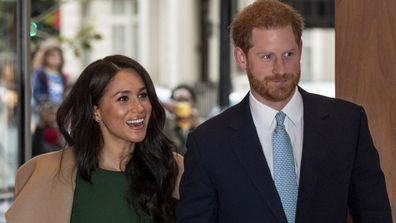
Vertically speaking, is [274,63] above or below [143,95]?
above

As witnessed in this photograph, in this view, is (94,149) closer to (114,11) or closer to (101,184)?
(101,184)

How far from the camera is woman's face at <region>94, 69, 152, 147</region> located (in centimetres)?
348

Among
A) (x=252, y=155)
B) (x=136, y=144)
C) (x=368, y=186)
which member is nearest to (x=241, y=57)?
(x=252, y=155)

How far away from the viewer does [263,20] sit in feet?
9.64

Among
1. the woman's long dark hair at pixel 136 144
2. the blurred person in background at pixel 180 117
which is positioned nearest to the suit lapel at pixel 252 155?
the woman's long dark hair at pixel 136 144

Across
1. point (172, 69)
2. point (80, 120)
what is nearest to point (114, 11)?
point (172, 69)

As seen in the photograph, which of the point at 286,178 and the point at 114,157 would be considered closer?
the point at 286,178

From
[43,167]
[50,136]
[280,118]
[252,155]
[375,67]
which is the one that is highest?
[375,67]

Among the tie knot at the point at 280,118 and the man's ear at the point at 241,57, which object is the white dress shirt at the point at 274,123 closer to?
the tie knot at the point at 280,118

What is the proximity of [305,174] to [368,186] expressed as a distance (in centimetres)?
19

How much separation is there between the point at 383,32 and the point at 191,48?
538 inches

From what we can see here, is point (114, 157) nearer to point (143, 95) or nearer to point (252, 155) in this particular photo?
point (143, 95)

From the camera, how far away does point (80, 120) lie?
3.68 metres

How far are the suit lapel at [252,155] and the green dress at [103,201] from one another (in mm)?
627
